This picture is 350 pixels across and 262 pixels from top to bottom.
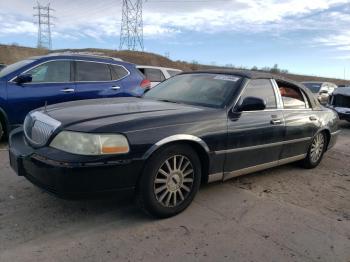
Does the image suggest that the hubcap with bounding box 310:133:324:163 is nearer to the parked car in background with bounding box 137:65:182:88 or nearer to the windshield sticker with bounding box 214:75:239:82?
the windshield sticker with bounding box 214:75:239:82

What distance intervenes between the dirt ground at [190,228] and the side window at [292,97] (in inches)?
50.1

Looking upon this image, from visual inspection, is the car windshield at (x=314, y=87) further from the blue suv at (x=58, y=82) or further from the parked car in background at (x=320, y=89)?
the blue suv at (x=58, y=82)

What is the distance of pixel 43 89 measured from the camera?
7.30 metres

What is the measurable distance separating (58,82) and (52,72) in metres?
0.21

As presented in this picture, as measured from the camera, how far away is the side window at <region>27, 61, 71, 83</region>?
7.34 metres

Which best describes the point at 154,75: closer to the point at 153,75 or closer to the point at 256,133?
the point at 153,75

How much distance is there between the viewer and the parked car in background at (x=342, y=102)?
12.7 m

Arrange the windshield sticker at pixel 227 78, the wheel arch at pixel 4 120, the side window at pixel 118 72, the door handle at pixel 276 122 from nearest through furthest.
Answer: the windshield sticker at pixel 227 78 < the door handle at pixel 276 122 < the wheel arch at pixel 4 120 < the side window at pixel 118 72

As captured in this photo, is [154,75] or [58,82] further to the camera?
[154,75]

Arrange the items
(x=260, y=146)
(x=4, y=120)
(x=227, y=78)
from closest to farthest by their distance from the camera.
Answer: (x=260, y=146) → (x=227, y=78) → (x=4, y=120)

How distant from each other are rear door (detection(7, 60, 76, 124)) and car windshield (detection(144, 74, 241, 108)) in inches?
99.3

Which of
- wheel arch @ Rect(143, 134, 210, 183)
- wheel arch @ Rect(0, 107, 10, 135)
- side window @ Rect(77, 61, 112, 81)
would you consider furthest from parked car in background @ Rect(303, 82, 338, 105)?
wheel arch @ Rect(143, 134, 210, 183)

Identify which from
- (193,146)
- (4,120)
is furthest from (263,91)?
(4,120)

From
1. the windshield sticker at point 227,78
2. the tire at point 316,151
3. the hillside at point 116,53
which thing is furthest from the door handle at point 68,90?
the hillside at point 116,53
